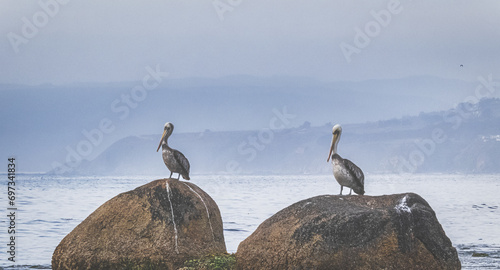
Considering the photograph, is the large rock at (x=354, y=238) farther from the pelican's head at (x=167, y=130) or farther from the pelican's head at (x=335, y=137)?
the pelican's head at (x=167, y=130)

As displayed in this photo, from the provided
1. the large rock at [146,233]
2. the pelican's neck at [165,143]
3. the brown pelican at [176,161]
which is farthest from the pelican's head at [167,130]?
the large rock at [146,233]

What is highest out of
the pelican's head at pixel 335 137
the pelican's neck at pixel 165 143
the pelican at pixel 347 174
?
the pelican's neck at pixel 165 143

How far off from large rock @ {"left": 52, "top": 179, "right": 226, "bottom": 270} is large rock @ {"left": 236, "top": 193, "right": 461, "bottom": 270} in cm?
173

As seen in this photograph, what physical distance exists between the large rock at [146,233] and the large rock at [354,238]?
1.73 metres

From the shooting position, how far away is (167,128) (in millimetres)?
16484

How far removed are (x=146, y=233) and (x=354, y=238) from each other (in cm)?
416

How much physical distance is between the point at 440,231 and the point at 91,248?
6.49m

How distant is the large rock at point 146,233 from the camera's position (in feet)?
42.3

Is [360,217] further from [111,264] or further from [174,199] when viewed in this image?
[111,264]

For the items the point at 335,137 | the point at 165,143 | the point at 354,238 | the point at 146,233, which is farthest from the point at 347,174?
the point at 165,143

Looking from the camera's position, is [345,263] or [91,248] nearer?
[345,263]

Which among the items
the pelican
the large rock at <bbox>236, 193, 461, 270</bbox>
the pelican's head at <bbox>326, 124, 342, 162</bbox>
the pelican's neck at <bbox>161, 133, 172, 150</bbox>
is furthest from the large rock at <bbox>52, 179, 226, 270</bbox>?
the pelican's head at <bbox>326, 124, 342, 162</bbox>

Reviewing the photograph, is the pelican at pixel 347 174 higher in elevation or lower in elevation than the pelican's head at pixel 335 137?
lower

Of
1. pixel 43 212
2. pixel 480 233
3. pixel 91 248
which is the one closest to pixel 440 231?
pixel 91 248
